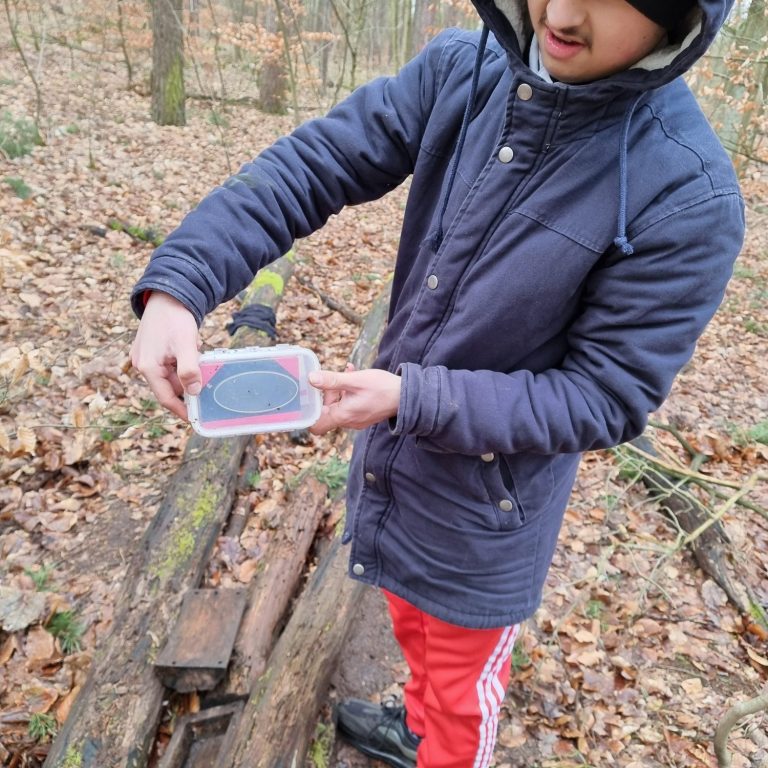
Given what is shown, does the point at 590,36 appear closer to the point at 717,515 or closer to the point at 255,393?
the point at 255,393

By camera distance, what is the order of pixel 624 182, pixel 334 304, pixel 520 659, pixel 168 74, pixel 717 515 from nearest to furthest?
1. pixel 624 182
2. pixel 520 659
3. pixel 717 515
4. pixel 334 304
5. pixel 168 74

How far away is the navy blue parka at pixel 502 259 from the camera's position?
46.0 inches

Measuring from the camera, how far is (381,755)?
8.11 ft

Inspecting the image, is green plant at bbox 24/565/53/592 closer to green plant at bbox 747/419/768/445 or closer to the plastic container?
the plastic container

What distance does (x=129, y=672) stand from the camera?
2.34 m

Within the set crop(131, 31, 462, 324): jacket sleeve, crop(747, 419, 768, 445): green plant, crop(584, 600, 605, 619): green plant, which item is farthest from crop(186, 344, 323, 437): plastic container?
crop(747, 419, 768, 445): green plant

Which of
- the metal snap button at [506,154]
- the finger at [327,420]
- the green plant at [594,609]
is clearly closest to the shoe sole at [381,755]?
the green plant at [594,609]

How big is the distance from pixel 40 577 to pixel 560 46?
320 centimetres

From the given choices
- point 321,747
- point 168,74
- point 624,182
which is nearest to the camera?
point 624,182

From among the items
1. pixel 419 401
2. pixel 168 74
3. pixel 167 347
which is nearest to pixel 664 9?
pixel 419 401

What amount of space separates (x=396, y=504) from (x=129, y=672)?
147 cm

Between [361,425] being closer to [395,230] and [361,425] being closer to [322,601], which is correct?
[322,601]

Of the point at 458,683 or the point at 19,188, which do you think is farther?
the point at 19,188

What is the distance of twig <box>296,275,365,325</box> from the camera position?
18.1 ft
